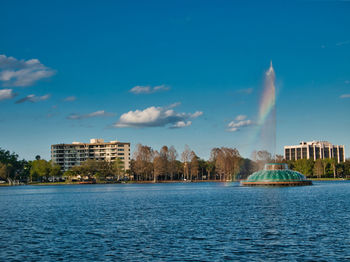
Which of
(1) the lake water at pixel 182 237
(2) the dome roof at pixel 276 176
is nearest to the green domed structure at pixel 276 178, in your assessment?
(2) the dome roof at pixel 276 176

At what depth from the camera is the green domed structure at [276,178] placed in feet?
526

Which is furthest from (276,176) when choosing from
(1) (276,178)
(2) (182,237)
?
(2) (182,237)

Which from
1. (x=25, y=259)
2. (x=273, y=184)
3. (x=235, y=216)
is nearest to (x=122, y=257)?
(x=25, y=259)

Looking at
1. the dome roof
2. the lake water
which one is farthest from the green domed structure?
the lake water

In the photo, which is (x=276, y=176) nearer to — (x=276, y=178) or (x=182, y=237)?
(x=276, y=178)

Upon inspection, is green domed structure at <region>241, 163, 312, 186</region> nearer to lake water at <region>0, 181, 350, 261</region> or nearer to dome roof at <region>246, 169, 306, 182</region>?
dome roof at <region>246, 169, 306, 182</region>

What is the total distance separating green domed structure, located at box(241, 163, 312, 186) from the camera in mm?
160250

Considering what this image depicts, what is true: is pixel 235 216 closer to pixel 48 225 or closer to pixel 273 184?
pixel 48 225

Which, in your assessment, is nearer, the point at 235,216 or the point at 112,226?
the point at 112,226

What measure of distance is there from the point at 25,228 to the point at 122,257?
23681 mm

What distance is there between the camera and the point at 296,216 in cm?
5878

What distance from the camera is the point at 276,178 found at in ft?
527

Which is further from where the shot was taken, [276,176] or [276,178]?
[276,176]

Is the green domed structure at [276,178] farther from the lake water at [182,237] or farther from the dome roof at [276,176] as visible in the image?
the lake water at [182,237]
